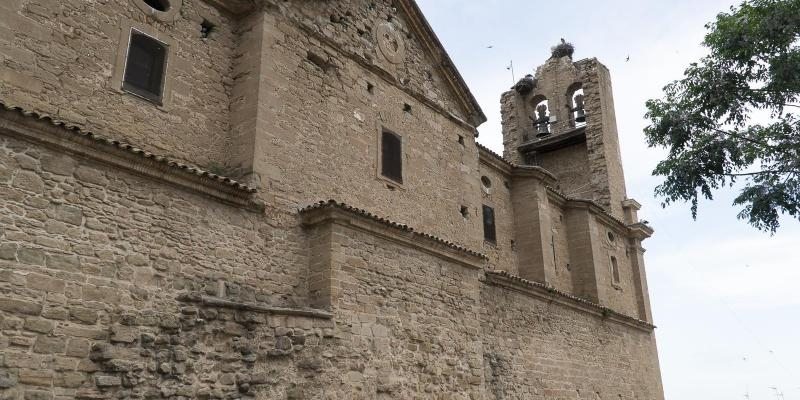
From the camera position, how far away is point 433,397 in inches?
403

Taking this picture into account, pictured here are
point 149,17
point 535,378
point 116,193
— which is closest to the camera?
point 116,193

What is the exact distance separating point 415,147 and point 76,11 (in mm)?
6423

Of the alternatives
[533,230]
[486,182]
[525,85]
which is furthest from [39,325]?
[525,85]

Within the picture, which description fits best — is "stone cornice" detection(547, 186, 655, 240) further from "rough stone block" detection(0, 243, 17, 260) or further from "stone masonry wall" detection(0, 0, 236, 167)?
"rough stone block" detection(0, 243, 17, 260)

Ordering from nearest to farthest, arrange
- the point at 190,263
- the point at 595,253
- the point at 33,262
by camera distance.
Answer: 1. the point at 33,262
2. the point at 190,263
3. the point at 595,253

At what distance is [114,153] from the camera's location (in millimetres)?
7480

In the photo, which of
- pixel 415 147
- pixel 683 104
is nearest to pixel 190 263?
pixel 415 147

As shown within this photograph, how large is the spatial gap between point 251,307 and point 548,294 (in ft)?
28.3

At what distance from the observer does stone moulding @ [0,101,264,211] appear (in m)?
6.77

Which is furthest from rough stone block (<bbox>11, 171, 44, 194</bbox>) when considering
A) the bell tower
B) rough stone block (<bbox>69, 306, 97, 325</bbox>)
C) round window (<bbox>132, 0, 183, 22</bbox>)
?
the bell tower

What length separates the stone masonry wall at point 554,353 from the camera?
43.6 ft

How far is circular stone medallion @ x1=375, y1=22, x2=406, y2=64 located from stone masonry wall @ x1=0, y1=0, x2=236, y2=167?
10.4ft

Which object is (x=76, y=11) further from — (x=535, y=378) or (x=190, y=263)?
(x=535, y=378)

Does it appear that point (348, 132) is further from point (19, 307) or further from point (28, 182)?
point (19, 307)
